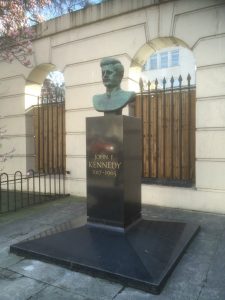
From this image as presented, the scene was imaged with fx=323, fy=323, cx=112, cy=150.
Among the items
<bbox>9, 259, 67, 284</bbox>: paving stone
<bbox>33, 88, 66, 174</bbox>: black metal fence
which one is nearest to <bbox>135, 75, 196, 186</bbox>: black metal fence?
<bbox>33, 88, 66, 174</bbox>: black metal fence

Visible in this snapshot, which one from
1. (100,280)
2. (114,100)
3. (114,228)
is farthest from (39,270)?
(114,100)

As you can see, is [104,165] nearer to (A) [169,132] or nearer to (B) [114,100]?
(B) [114,100]

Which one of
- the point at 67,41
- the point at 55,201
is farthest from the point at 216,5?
the point at 55,201

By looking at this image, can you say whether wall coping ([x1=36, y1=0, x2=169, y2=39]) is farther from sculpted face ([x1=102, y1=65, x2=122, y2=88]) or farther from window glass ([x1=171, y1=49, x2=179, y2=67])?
window glass ([x1=171, y1=49, x2=179, y2=67])

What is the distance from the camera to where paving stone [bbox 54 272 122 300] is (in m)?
3.36

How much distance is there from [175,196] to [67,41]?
193 inches

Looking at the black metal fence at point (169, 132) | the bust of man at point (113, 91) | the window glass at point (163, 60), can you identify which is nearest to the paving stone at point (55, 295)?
the bust of man at point (113, 91)

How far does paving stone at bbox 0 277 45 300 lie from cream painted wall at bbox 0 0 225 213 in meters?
4.11

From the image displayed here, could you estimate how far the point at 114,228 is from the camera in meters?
4.98

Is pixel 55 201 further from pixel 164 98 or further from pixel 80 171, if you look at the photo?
pixel 164 98

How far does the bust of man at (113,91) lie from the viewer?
5113 mm

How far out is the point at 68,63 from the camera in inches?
336

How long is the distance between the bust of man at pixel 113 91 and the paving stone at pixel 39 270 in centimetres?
251

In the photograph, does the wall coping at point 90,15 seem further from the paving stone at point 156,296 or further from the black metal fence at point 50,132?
the paving stone at point 156,296
